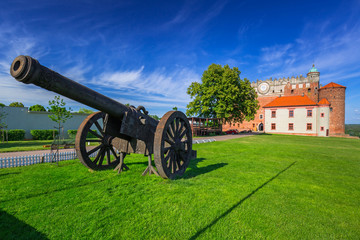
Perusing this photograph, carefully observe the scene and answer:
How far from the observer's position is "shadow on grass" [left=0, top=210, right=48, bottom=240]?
2531 mm

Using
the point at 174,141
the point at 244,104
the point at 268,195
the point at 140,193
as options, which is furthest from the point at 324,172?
the point at 244,104

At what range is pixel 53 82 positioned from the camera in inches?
114

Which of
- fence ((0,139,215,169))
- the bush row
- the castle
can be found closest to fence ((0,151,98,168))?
fence ((0,139,215,169))

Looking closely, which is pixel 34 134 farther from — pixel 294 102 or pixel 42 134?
pixel 294 102

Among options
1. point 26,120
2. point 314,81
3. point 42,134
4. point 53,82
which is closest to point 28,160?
point 53,82

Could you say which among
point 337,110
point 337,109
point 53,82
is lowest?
point 53,82

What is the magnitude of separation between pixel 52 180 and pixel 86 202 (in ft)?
6.93

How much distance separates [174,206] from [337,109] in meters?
43.8

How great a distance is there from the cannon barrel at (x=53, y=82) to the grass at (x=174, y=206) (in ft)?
6.76

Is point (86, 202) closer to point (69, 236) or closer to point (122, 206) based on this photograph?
point (122, 206)

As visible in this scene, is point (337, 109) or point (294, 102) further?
point (294, 102)

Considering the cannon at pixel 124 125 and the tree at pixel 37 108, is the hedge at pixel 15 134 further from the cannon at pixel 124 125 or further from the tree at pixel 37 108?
the tree at pixel 37 108

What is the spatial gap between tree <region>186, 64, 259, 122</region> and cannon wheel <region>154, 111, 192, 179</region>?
71.0ft

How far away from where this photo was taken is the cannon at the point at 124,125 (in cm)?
267
